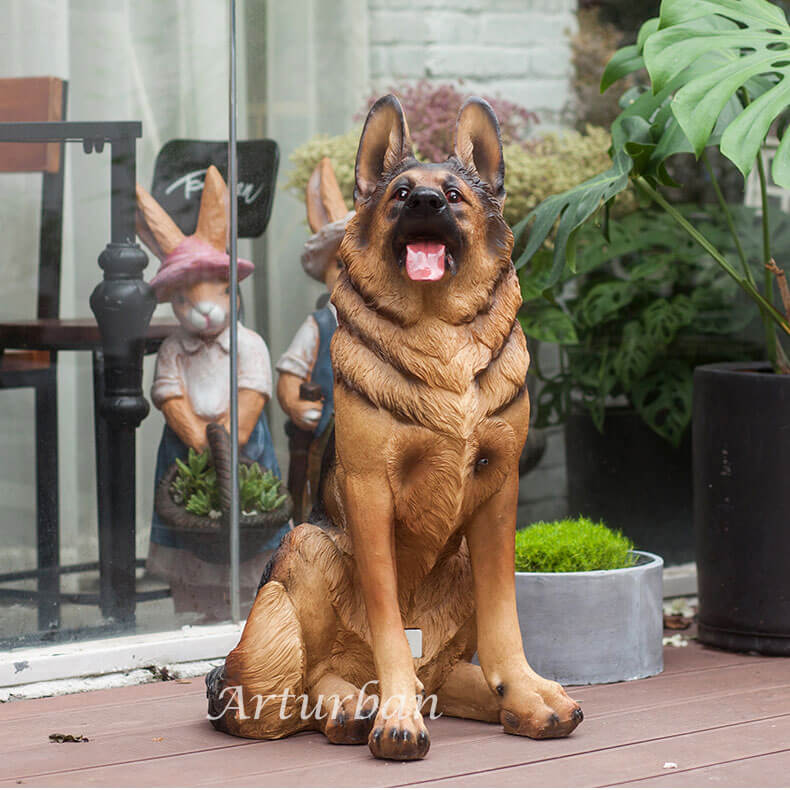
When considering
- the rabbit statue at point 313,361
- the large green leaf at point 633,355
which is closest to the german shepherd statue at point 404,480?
the rabbit statue at point 313,361

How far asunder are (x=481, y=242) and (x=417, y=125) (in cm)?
162

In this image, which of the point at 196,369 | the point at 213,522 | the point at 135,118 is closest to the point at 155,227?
the point at 135,118

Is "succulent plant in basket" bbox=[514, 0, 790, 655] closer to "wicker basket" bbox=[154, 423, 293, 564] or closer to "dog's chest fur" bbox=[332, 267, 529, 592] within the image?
"dog's chest fur" bbox=[332, 267, 529, 592]

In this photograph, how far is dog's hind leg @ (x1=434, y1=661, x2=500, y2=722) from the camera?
9.08 feet

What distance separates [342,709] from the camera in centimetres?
263

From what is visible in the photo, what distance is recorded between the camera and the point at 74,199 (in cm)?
344

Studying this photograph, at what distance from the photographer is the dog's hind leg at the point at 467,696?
109 inches

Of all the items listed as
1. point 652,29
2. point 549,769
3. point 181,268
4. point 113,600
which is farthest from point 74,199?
point 549,769

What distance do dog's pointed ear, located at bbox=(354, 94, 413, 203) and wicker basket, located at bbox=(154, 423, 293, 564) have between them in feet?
4.03

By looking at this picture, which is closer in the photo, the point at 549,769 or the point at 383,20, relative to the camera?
the point at 549,769

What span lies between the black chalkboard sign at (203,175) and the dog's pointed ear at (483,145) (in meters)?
1.20

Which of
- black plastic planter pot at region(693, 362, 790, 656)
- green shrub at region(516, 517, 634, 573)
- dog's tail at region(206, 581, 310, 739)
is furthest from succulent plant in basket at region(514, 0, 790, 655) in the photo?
dog's tail at region(206, 581, 310, 739)

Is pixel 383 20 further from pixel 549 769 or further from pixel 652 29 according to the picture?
pixel 549 769

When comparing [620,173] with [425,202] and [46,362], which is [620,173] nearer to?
[425,202]
